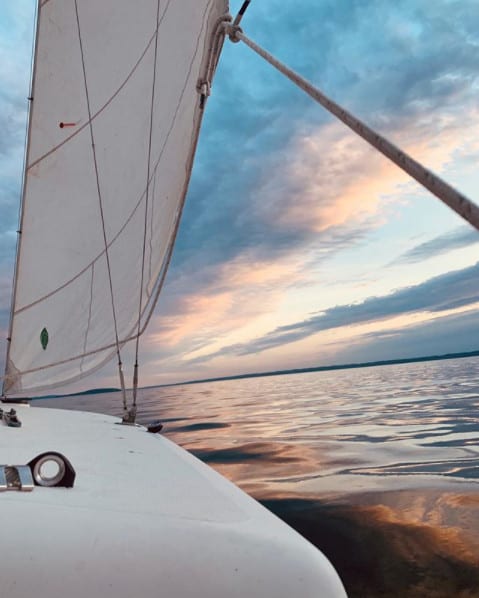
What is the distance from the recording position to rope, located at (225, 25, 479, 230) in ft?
3.76

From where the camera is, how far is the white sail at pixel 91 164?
13.3 ft

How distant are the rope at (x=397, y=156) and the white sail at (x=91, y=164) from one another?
6.83 ft

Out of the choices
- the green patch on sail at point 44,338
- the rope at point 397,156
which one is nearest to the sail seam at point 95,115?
the green patch on sail at point 44,338

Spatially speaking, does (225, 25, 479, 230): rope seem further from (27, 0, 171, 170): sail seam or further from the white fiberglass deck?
(27, 0, 171, 170): sail seam

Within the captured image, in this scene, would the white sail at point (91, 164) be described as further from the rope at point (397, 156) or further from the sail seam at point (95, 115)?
the rope at point (397, 156)

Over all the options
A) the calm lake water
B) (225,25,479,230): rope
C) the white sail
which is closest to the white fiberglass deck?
(225,25,479,230): rope

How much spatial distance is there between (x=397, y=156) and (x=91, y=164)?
3.38m

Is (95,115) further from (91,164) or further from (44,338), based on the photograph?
(44,338)

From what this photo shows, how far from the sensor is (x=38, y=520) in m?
0.92

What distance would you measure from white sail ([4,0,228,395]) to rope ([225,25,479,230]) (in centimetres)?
208

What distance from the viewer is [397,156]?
1438 millimetres

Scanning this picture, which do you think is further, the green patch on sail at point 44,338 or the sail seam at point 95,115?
the green patch on sail at point 44,338

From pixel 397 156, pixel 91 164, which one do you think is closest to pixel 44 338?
pixel 91 164

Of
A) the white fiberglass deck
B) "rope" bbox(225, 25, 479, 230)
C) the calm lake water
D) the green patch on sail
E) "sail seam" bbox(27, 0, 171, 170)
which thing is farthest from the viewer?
the green patch on sail
